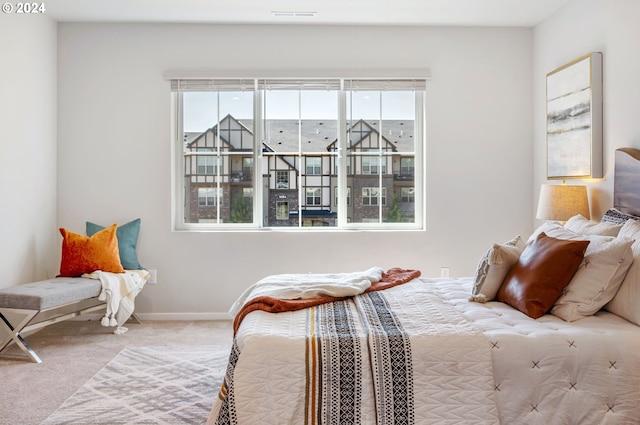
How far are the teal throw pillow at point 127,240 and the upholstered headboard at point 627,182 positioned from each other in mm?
3647

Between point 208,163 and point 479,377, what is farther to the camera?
point 208,163

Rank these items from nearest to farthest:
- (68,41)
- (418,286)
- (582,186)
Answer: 1. (418,286)
2. (582,186)
3. (68,41)

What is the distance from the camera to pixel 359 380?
2064 mm

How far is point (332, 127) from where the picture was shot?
478cm

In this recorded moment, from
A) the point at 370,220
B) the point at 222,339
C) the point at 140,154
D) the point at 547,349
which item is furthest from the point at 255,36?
the point at 547,349

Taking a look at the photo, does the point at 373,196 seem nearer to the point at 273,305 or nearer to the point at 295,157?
the point at 295,157

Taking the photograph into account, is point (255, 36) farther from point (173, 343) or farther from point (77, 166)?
point (173, 343)

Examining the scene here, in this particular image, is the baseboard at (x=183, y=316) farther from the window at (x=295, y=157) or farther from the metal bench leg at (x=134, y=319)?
the window at (x=295, y=157)

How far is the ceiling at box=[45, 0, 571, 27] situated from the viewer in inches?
162

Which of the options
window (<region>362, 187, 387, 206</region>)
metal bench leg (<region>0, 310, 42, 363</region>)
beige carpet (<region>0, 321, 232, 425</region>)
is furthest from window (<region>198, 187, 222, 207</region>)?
metal bench leg (<region>0, 310, 42, 363</region>)

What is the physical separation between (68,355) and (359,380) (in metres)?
2.47

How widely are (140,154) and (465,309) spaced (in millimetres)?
3209

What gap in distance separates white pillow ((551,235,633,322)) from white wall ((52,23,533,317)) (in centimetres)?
224

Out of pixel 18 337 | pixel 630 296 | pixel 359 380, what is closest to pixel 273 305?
pixel 359 380
